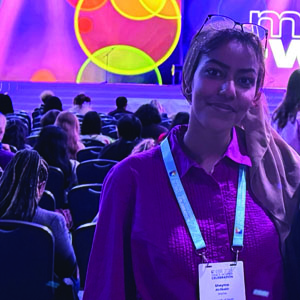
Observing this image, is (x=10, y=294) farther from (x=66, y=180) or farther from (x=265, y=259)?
(x=66, y=180)

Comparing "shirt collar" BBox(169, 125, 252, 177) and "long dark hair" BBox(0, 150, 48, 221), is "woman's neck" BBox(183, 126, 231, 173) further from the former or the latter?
"long dark hair" BBox(0, 150, 48, 221)

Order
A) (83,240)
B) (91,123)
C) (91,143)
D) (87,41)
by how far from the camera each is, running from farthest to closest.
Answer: (87,41)
(91,123)
(91,143)
(83,240)

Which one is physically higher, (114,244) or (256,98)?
(256,98)

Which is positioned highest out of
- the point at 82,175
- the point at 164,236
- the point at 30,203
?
the point at 164,236

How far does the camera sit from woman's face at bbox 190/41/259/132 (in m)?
1.07

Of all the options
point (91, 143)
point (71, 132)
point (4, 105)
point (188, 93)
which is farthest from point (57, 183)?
point (4, 105)

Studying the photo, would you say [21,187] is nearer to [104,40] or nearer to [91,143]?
[91,143]

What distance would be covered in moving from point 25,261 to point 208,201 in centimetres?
137

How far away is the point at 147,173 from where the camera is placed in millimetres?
1074

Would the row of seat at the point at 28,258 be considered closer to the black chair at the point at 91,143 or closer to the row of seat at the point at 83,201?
the row of seat at the point at 83,201

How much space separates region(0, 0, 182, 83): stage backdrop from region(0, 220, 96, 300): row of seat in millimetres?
11033

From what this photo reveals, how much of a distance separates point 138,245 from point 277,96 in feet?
38.3

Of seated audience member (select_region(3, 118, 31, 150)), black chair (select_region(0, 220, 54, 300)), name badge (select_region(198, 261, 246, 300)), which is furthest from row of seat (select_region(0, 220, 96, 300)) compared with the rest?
seated audience member (select_region(3, 118, 31, 150))

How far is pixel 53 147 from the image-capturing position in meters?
4.00
